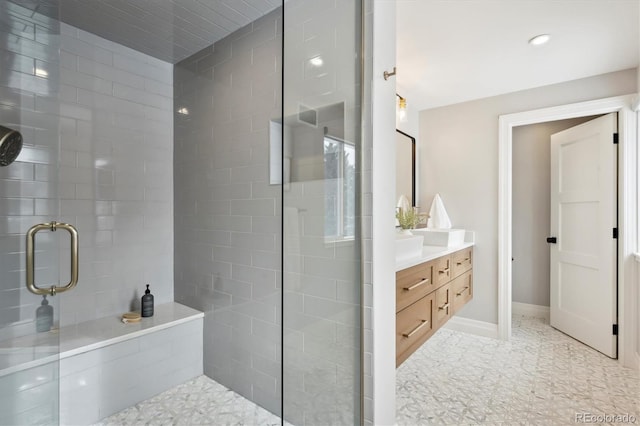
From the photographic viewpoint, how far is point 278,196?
186cm

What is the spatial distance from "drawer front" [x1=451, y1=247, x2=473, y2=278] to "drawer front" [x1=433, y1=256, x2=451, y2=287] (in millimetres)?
114

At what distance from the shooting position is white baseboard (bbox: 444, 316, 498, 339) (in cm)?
314

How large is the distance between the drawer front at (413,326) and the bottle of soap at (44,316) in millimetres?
1473

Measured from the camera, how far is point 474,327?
10.6 feet

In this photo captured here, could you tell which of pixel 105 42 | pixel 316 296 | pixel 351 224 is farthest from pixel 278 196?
pixel 105 42

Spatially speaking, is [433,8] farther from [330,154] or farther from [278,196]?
[278,196]

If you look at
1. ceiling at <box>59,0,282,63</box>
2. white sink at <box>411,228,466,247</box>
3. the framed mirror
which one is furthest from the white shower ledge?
the framed mirror

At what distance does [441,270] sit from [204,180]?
1823 millimetres

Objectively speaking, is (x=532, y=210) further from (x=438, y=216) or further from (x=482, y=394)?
(x=482, y=394)

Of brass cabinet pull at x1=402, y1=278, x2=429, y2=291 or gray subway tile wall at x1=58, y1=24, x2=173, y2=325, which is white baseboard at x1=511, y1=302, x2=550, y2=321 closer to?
brass cabinet pull at x1=402, y1=278, x2=429, y2=291

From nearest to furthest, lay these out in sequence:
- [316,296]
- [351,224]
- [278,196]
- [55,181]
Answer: [316,296], [351,224], [55,181], [278,196]

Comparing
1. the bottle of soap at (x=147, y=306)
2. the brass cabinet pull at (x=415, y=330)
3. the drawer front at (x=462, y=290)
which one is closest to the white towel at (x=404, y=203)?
the drawer front at (x=462, y=290)

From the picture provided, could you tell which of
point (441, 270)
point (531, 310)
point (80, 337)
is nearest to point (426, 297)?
point (441, 270)

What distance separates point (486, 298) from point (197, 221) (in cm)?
274
